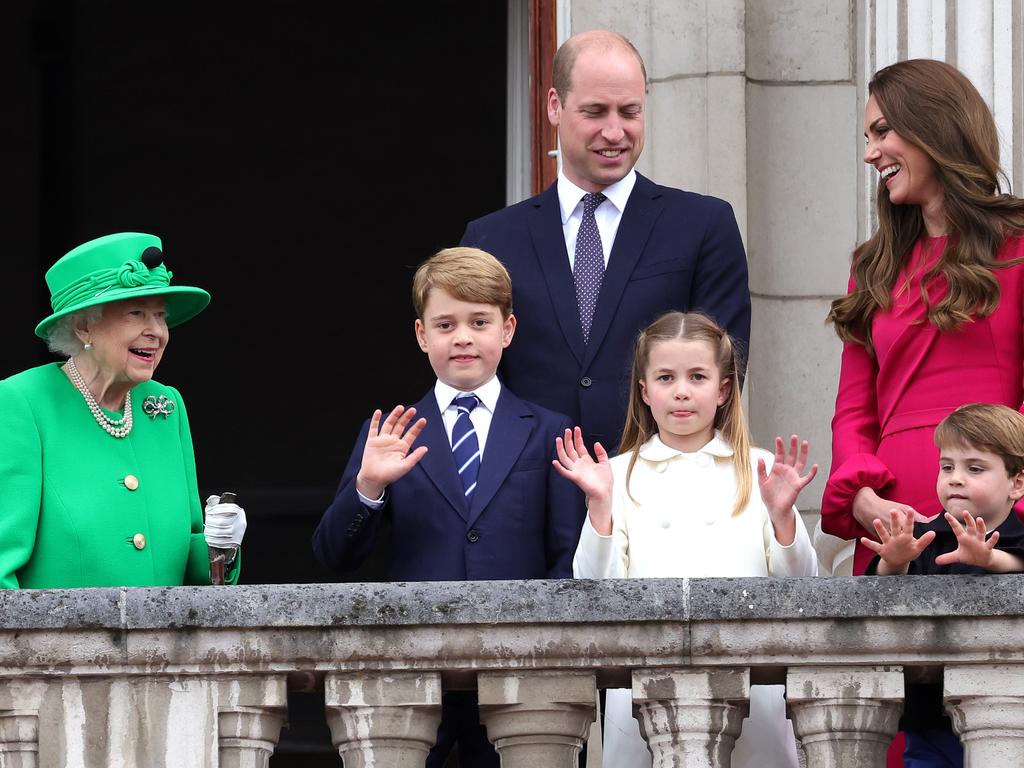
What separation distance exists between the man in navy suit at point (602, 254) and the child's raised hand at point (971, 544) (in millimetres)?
1045

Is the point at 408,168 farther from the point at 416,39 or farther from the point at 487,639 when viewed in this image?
the point at 487,639

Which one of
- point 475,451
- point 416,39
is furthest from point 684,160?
point 416,39

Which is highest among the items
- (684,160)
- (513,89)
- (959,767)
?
(513,89)

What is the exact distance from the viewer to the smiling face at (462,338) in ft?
15.1

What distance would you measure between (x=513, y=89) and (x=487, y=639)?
407 cm

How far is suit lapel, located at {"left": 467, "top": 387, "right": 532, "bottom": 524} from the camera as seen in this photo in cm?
451

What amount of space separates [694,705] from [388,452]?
0.96 m

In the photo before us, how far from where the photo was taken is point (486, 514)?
14.8 feet

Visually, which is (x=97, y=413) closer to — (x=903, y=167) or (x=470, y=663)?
(x=470, y=663)

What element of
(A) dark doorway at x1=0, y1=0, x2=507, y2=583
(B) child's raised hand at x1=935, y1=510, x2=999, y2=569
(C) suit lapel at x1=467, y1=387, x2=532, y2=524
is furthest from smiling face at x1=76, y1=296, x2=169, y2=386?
(A) dark doorway at x1=0, y1=0, x2=507, y2=583

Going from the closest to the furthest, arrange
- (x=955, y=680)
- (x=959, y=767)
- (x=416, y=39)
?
(x=955, y=680)
(x=959, y=767)
(x=416, y=39)

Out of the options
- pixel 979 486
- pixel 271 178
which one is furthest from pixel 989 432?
pixel 271 178

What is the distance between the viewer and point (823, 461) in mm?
6512

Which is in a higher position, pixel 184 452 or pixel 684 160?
pixel 684 160
